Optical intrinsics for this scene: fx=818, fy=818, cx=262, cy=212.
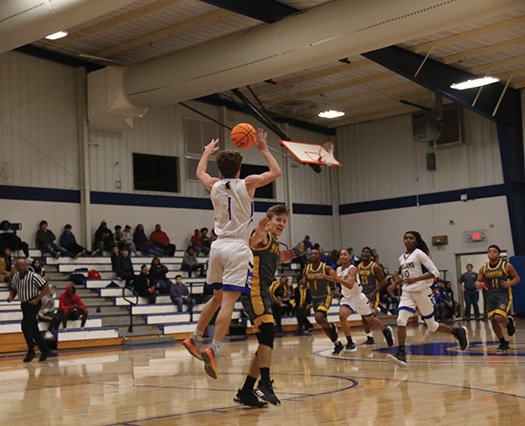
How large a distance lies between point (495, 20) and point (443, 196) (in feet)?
34.9

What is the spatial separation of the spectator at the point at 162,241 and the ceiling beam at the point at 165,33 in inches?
236

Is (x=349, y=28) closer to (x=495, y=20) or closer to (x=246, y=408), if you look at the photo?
(x=495, y=20)

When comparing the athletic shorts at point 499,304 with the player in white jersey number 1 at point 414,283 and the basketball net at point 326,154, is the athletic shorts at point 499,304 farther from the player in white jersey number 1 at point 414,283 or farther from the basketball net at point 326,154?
the basketball net at point 326,154

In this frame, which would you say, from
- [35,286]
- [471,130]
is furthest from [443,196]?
[35,286]

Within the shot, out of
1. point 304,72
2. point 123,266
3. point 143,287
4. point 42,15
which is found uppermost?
point 304,72

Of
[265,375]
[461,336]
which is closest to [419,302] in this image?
[461,336]

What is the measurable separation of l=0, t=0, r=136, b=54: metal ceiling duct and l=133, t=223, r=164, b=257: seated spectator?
9575 millimetres

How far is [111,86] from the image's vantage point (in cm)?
2439

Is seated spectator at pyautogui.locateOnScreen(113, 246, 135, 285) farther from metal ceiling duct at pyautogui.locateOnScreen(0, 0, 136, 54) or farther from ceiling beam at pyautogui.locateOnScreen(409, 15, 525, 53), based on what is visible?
ceiling beam at pyautogui.locateOnScreen(409, 15, 525, 53)

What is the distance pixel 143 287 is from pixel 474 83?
37.9 ft

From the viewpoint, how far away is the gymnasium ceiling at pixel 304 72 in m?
20.9

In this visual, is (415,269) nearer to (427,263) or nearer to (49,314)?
(427,263)

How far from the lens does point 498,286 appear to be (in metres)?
13.6

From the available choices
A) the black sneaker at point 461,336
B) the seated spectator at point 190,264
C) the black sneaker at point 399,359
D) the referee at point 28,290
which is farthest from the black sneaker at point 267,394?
the seated spectator at point 190,264
